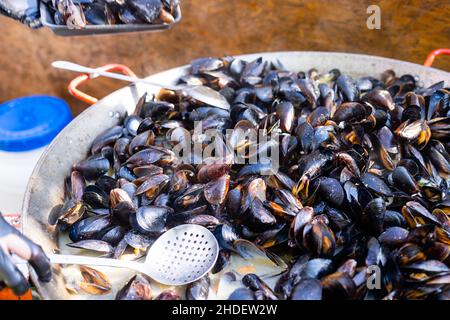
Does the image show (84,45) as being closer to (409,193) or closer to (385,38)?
(385,38)

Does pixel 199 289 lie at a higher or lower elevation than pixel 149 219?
lower

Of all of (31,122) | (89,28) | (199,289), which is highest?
(89,28)

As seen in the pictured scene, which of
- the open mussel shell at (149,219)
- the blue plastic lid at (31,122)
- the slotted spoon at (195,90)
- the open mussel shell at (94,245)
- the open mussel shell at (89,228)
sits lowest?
the open mussel shell at (94,245)

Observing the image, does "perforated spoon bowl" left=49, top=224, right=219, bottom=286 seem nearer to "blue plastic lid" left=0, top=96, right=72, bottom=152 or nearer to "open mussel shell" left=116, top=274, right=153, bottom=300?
"open mussel shell" left=116, top=274, right=153, bottom=300

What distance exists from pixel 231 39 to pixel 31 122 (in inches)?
55.9

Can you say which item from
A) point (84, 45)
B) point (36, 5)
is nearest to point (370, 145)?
point (36, 5)

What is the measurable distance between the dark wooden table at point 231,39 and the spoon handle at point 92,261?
80.8 inches

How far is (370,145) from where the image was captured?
1.49 metres

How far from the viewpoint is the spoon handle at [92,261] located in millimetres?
1117

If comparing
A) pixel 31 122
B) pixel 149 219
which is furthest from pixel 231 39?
pixel 149 219

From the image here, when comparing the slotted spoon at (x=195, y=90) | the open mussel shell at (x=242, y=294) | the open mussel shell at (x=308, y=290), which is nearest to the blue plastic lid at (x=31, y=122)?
the slotted spoon at (x=195, y=90)

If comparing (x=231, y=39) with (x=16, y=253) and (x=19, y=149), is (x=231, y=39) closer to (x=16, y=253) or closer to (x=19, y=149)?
(x=19, y=149)

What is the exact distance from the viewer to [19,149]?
2010 mm

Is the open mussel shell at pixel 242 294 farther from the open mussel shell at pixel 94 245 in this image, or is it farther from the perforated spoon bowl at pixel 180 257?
the open mussel shell at pixel 94 245
